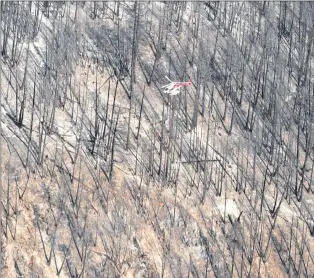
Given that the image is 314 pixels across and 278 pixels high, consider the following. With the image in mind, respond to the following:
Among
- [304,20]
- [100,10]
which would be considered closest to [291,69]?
[304,20]

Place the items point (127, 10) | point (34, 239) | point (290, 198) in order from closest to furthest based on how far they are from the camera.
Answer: point (34, 239) → point (290, 198) → point (127, 10)

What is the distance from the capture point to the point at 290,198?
18297mm

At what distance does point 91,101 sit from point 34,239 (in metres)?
6.26

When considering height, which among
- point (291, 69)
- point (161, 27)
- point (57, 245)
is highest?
point (161, 27)

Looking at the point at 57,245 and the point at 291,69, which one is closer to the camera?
the point at 57,245

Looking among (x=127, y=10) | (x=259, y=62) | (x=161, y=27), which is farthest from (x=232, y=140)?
(x=127, y=10)

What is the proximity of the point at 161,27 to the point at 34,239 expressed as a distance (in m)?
12.0

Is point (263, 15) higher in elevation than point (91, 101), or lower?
higher

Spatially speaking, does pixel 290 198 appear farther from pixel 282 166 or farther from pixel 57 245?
pixel 57 245

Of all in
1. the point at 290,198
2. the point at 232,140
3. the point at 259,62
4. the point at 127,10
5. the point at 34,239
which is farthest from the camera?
the point at 127,10

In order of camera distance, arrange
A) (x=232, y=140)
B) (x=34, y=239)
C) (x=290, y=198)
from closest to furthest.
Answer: (x=34, y=239), (x=290, y=198), (x=232, y=140)

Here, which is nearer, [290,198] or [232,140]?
[290,198]

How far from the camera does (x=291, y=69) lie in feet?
76.0

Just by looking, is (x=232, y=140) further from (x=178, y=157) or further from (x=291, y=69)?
(x=291, y=69)
